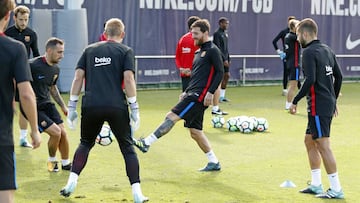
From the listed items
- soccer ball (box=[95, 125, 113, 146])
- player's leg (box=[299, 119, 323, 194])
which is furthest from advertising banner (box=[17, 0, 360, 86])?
player's leg (box=[299, 119, 323, 194])

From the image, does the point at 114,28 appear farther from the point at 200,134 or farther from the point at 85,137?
the point at 200,134

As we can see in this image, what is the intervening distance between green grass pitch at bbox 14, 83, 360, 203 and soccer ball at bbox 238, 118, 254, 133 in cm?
19

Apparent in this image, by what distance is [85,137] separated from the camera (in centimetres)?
851

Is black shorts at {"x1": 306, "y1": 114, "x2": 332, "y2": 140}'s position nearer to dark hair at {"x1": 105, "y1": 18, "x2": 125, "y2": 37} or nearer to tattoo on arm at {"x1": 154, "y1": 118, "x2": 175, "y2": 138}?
tattoo on arm at {"x1": 154, "y1": 118, "x2": 175, "y2": 138}

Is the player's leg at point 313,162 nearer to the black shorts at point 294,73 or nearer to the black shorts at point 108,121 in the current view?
the black shorts at point 108,121

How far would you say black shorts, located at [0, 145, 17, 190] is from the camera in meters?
5.83

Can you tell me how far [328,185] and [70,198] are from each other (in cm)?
315

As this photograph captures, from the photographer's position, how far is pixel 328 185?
32.0ft

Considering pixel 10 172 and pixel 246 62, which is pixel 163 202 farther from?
pixel 246 62

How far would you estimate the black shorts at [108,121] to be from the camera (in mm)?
8195

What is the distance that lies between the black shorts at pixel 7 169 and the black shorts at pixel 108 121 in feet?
7.79

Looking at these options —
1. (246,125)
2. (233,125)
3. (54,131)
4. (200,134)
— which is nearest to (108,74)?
(54,131)

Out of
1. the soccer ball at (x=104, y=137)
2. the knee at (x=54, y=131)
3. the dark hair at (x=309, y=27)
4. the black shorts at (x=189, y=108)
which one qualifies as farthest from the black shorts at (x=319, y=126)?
the knee at (x=54, y=131)

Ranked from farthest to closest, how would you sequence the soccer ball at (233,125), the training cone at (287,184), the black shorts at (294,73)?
1. the black shorts at (294,73)
2. the soccer ball at (233,125)
3. the training cone at (287,184)
